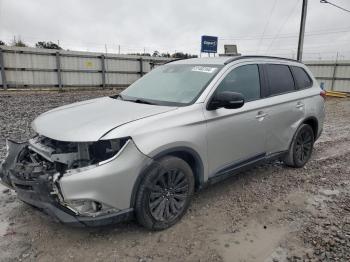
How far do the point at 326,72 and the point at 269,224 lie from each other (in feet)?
67.6

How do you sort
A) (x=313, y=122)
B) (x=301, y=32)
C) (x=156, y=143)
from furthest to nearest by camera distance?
(x=301, y=32) < (x=313, y=122) < (x=156, y=143)

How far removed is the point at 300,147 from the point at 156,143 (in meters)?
3.19

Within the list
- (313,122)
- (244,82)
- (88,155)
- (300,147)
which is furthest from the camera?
(313,122)

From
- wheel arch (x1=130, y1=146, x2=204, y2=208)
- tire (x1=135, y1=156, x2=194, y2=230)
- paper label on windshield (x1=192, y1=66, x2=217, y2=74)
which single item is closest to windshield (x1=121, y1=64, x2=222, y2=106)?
paper label on windshield (x1=192, y1=66, x2=217, y2=74)

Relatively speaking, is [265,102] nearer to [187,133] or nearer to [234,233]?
[187,133]

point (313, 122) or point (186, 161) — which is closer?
point (186, 161)

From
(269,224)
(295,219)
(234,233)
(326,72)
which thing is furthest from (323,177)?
(326,72)

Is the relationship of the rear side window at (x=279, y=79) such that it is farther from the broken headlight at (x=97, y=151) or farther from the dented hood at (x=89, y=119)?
the broken headlight at (x=97, y=151)

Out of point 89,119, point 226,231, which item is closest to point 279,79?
point 226,231

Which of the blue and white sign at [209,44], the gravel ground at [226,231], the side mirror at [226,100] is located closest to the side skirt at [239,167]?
the gravel ground at [226,231]

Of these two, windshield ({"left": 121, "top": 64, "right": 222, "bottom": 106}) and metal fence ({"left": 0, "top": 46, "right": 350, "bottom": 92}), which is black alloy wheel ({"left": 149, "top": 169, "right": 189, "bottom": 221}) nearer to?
windshield ({"left": 121, "top": 64, "right": 222, "bottom": 106})

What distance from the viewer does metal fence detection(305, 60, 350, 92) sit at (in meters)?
20.1

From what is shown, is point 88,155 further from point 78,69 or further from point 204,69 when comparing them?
point 78,69

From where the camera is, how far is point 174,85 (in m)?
3.84
